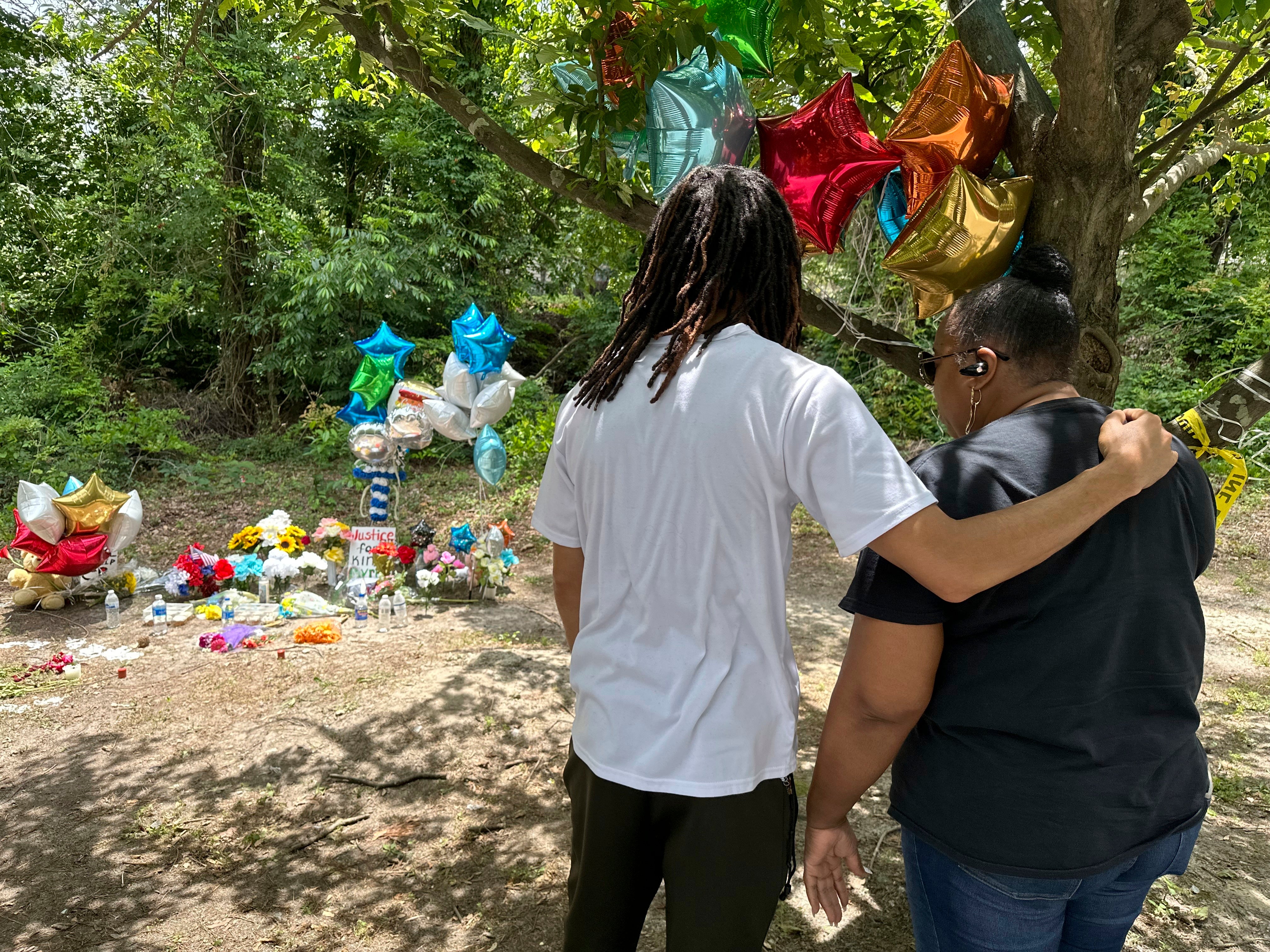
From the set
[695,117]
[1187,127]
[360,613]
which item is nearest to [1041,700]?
[695,117]

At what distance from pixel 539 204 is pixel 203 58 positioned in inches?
331

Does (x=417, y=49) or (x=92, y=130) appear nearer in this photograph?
(x=417, y=49)

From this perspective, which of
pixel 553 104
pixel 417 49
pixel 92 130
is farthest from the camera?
pixel 92 130

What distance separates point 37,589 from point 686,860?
19.8 ft

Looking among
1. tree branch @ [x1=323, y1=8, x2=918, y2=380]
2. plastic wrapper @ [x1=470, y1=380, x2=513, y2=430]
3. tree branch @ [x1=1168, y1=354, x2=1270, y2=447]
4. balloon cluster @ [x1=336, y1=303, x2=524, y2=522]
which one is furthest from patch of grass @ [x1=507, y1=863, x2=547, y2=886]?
plastic wrapper @ [x1=470, y1=380, x2=513, y2=430]

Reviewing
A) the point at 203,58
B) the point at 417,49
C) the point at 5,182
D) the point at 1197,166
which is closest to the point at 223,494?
the point at 5,182

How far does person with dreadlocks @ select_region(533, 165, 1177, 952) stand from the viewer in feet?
3.35

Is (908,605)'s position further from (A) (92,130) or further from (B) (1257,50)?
(A) (92,130)

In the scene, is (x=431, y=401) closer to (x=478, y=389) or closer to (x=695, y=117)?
(x=478, y=389)

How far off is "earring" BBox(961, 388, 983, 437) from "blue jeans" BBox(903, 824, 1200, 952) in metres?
0.64

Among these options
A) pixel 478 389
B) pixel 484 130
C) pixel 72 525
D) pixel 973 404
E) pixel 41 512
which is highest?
pixel 484 130

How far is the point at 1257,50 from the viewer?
263 centimetres

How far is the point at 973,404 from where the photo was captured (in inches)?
50.9

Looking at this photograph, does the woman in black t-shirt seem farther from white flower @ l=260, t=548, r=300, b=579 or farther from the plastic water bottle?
white flower @ l=260, t=548, r=300, b=579
